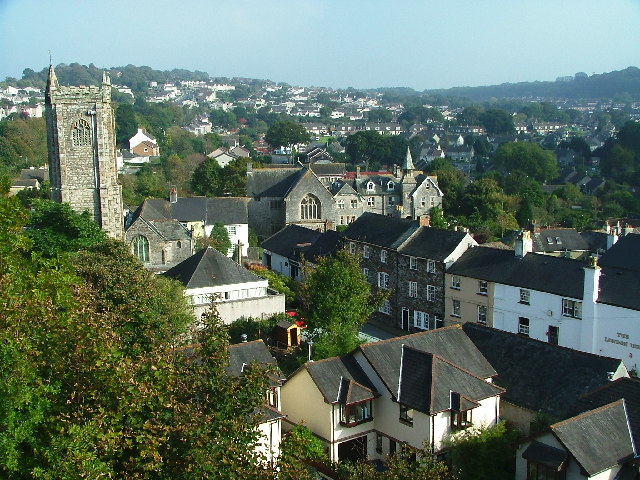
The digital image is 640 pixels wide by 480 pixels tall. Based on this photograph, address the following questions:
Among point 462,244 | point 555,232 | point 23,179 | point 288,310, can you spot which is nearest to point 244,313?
point 288,310

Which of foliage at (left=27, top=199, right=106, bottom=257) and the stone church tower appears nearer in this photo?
foliage at (left=27, top=199, right=106, bottom=257)

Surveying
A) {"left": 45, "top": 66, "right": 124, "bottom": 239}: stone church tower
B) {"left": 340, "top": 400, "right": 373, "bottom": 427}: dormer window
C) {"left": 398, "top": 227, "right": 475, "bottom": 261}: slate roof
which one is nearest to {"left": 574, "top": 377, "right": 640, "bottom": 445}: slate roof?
{"left": 340, "top": 400, "right": 373, "bottom": 427}: dormer window

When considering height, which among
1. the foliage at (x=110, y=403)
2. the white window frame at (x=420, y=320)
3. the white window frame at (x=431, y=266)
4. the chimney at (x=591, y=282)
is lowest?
the white window frame at (x=420, y=320)

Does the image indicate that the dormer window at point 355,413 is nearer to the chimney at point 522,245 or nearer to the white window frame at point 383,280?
the chimney at point 522,245

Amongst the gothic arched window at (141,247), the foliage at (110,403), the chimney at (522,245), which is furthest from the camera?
the gothic arched window at (141,247)

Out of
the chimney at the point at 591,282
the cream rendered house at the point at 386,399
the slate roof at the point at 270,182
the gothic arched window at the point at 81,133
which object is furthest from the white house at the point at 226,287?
the slate roof at the point at 270,182

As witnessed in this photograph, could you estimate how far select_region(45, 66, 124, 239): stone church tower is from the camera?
36000 mm

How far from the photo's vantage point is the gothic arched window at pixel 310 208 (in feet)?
182

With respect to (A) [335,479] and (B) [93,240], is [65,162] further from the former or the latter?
(A) [335,479]

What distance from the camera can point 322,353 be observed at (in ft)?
83.5

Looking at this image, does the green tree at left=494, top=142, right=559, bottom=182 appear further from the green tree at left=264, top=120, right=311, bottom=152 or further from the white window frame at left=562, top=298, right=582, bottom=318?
the white window frame at left=562, top=298, right=582, bottom=318

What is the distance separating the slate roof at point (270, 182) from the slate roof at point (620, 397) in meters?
38.2

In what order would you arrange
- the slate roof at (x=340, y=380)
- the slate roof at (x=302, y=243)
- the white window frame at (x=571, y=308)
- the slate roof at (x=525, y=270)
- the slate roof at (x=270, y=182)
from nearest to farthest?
the slate roof at (x=340, y=380) < the white window frame at (x=571, y=308) < the slate roof at (x=525, y=270) < the slate roof at (x=302, y=243) < the slate roof at (x=270, y=182)

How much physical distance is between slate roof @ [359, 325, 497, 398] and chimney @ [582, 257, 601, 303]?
7.52 meters
